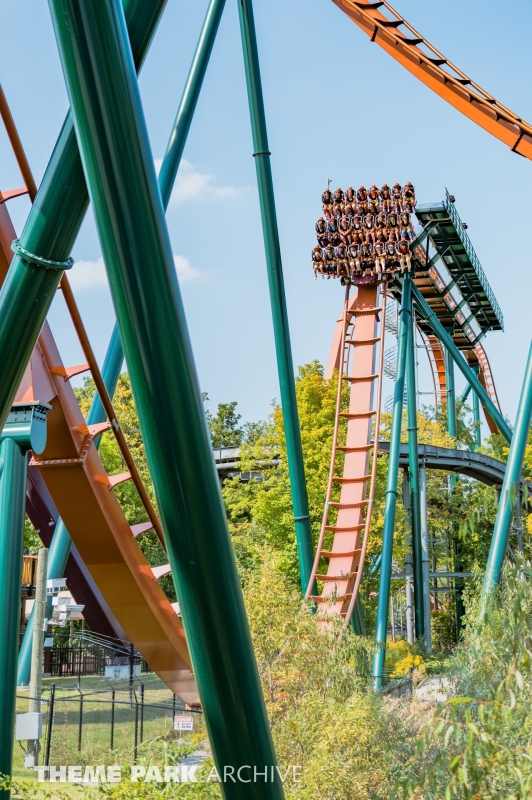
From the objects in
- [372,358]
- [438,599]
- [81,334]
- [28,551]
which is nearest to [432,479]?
[438,599]

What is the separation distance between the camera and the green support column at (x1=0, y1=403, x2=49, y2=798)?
3535mm

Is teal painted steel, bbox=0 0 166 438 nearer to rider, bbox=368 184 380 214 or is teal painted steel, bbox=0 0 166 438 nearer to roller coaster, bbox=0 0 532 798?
roller coaster, bbox=0 0 532 798

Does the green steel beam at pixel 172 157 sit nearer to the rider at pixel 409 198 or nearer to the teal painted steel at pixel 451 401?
the rider at pixel 409 198

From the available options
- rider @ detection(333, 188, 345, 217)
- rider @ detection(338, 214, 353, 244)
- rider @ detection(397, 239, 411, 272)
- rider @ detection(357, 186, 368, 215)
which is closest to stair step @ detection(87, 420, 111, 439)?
rider @ detection(397, 239, 411, 272)

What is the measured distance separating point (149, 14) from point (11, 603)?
7.69 ft

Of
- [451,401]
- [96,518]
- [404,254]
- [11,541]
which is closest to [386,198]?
[404,254]

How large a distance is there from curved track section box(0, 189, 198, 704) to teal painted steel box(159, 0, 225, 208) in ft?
6.11

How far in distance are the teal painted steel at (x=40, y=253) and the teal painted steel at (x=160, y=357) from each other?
0.79m

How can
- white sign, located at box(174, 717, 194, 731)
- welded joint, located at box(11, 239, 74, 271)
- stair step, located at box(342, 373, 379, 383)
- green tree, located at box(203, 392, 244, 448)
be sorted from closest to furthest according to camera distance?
1. welded joint, located at box(11, 239, 74, 271)
2. white sign, located at box(174, 717, 194, 731)
3. stair step, located at box(342, 373, 379, 383)
4. green tree, located at box(203, 392, 244, 448)

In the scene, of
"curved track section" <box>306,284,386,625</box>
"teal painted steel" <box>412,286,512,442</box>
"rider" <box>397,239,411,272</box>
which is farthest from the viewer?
"rider" <box>397,239,411,272</box>

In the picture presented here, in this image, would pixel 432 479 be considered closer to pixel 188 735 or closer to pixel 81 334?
pixel 188 735

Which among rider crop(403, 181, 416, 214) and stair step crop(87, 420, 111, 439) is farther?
rider crop(403, 181, 416, 214)

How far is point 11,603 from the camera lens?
3.61 m

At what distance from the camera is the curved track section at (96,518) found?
15.6 feet
